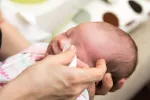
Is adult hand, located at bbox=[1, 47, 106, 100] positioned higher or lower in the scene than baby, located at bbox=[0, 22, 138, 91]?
lower

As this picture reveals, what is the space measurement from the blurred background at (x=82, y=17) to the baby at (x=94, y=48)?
43 cm

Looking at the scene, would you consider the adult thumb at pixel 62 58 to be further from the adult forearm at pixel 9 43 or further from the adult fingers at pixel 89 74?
the adult forearm at pixel 9 43

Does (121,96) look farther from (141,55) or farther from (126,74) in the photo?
(126,74)

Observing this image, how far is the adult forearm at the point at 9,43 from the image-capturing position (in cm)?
145

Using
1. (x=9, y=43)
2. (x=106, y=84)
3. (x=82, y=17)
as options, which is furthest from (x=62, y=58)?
(x=82, y=17)

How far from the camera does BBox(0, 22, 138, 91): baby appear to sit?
1088 mm

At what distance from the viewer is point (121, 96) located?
150 centimetres

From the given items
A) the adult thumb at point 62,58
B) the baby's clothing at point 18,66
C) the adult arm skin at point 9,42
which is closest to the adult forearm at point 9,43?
the adult arm skin at point 9,42

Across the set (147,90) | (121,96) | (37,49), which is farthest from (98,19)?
(147,90)

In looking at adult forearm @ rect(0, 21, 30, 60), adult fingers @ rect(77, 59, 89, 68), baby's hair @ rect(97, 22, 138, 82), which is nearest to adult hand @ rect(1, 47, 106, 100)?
adult fingers @ rect(77, 59, 89, 68)

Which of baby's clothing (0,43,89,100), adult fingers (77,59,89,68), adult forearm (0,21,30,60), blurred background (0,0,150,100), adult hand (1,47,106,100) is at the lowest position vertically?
adult hand (1,47,106,100)

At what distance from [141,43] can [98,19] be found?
258 millimetres

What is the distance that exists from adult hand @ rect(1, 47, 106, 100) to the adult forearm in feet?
1.96

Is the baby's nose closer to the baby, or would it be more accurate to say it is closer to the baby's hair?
the baby
